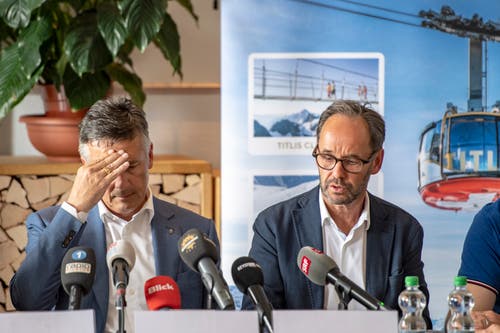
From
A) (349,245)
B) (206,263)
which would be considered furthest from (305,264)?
(349,245)

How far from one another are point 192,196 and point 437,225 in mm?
1294

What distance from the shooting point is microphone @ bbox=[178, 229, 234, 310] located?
2.01 metres

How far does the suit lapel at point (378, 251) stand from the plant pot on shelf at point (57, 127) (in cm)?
198

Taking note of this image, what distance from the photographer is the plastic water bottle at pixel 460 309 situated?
2283mm

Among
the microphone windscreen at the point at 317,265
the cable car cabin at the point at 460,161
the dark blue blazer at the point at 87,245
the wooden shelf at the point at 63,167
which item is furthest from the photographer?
the wooden shelf at the point at 63,167

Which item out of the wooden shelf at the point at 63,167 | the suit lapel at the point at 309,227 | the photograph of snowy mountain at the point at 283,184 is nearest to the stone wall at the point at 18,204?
the wooden shelf at the point at 63,167

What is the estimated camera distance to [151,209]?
289cm

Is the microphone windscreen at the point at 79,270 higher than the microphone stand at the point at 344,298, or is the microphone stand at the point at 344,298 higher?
the microphone windscreen at the point at 79,270

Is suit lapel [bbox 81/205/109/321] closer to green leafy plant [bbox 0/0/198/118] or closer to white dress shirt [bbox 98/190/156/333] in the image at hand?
white dress shirt [bbox 98/190/156/333]

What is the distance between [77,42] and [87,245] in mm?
1586

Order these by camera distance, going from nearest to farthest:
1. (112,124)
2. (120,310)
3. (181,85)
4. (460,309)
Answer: (120,310) → (460,309) → (112,124) → (181,85)

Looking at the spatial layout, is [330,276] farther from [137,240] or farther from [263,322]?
[137,240]

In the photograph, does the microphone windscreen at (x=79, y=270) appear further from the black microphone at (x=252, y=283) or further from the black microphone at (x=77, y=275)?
the black microphone at (x=252, y=283)

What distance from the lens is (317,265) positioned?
2178mm
